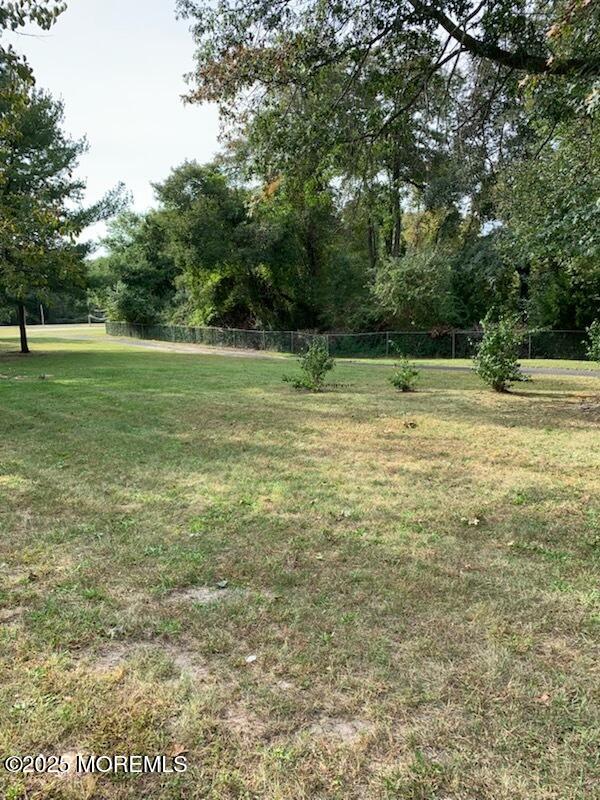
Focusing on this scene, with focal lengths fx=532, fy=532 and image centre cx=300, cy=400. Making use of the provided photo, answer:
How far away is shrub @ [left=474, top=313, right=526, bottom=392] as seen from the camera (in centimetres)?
1034

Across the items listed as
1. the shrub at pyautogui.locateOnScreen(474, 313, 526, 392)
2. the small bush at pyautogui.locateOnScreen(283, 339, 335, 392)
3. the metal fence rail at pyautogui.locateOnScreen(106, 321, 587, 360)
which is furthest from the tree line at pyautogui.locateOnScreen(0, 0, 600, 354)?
the metal fence rail at pyautogui.locateOnScreen(106, 321, 587, 360)

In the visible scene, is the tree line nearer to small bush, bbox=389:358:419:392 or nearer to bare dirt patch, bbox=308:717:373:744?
small bush, bbox=389:358:419:392

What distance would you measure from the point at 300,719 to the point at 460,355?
907 inches

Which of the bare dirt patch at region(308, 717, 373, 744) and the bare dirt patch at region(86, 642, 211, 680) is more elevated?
the bare dirt patch at region(86, 642, 211, 680)

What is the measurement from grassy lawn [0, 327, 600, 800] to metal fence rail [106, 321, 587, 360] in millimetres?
14213

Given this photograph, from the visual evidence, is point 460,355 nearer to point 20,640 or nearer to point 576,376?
point 576,376

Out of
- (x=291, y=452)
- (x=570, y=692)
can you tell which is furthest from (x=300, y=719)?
(x=291, y=452)

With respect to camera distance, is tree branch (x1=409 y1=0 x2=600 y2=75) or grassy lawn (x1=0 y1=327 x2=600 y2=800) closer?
grassy lawn (x1=0 y1=327 x2=600 y2=800)

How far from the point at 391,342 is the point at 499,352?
11388 millimetres

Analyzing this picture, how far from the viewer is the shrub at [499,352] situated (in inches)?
407

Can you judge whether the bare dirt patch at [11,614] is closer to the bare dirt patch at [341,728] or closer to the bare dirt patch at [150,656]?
the bare dirt patch at [150,656]

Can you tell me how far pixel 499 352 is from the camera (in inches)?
416

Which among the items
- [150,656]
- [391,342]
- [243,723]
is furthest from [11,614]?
[391,342]

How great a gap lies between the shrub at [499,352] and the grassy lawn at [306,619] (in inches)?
181
